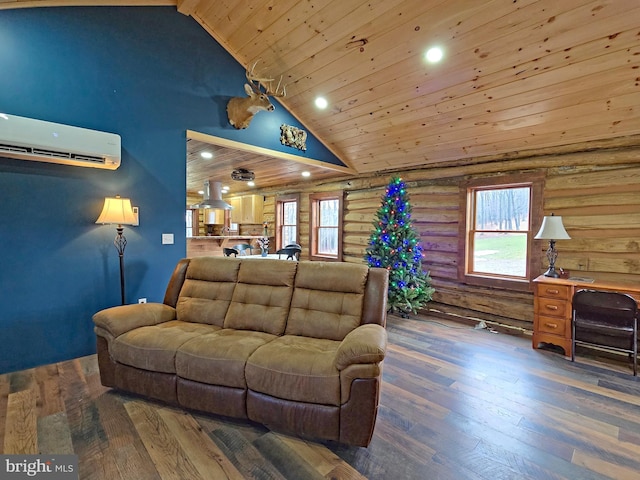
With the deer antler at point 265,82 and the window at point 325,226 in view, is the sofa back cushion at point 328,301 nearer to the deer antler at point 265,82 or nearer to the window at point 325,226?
the deer antler at point 265,82

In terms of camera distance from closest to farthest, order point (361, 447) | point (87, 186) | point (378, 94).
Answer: point (361, 447), point (87, 186), point (378, 94)

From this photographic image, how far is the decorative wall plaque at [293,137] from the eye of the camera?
175 inches

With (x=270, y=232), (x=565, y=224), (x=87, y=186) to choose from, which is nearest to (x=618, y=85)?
(x=565, y=224)

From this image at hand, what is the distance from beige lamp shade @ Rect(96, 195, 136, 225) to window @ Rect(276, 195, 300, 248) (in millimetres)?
4310

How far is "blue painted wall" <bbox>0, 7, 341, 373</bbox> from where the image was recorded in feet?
8.63

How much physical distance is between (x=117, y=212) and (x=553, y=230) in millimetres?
4349

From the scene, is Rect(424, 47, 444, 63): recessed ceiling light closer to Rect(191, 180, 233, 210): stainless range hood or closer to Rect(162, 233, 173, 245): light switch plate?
Rect(162, 233, 173, 245): light switch plate

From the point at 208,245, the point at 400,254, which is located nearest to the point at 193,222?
the point at 208,245

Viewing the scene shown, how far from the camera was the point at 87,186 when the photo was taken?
2.95 metres

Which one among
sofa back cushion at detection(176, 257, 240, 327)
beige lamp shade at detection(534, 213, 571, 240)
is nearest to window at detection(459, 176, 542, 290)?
beige lamp shade at detection(534, 213, 571, 240)

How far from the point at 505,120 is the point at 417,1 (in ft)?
5.17

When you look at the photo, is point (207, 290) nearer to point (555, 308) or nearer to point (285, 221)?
point (555, 308)

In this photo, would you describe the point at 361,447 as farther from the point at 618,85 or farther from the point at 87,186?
the point at 618,85

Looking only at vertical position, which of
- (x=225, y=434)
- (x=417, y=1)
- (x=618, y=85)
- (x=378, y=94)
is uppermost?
(x=417, y=1)
